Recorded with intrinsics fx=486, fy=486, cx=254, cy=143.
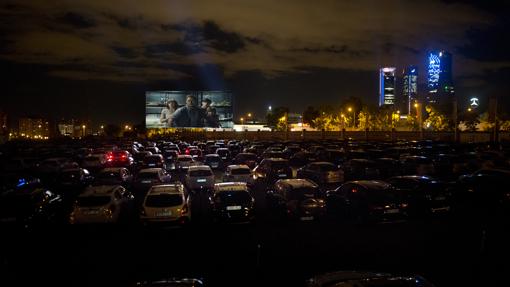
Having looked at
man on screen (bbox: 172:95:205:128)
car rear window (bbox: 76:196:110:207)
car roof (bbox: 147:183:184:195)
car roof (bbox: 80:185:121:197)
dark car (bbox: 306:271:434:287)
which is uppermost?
man on screen (bbox: 172:95:205:128)

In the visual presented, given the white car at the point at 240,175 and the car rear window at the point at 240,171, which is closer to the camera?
the white car at the point at 240,175

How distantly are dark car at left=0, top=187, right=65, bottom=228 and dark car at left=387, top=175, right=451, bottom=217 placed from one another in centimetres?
1158

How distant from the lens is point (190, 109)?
8369 centimetres

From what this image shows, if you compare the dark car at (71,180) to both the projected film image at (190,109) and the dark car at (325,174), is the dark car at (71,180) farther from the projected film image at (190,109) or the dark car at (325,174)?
Result: the projected film image at (190,109)

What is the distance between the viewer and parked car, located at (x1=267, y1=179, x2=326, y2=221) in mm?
16016

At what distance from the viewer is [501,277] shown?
994 cm

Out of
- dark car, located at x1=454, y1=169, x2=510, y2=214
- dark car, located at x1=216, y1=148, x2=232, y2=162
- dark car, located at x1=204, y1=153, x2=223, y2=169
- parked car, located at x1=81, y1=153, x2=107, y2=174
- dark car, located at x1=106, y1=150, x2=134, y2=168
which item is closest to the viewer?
dark car, located at x1=454, y1=169, x2=510, y2=214

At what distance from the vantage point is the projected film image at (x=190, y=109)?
274 feet

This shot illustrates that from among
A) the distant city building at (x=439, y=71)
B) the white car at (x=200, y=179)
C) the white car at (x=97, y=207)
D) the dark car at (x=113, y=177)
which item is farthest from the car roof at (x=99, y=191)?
the distant city building at (x=439, y=71)

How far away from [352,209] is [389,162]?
1267 centimetres

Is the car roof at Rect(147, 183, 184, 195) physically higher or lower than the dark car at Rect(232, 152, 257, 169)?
higher

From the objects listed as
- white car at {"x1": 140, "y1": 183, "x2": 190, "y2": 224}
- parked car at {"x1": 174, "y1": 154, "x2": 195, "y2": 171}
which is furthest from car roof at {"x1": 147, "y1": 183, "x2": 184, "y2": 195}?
parked car at {"x1": 174, "y1": 154, "x2": 195, "y2": 171}

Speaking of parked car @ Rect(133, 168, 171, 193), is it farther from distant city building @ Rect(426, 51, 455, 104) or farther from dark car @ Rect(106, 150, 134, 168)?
distant city building @ Rect(426, 51, 455, 104)

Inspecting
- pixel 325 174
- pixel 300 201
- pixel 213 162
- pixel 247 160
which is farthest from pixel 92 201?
pixel 213 162
